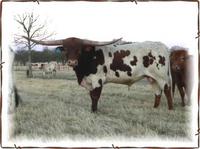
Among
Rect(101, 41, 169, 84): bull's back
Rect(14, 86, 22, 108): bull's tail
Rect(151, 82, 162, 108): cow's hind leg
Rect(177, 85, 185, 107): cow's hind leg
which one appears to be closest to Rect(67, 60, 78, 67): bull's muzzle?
Rect(101, 41, 169, 84): bull's back

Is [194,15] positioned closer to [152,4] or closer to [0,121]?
[152,4]

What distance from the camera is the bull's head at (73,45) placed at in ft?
13.8

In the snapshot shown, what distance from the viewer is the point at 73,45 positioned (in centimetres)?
421

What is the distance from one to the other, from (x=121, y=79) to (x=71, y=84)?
384mm

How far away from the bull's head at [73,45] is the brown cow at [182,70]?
498 mm

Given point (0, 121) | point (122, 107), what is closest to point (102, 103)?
point (122, 107)

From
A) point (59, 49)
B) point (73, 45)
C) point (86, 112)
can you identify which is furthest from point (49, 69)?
point (86, 112)

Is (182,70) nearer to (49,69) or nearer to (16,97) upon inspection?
(49,69)

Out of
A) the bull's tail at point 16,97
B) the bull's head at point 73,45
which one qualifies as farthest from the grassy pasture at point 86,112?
the bull's head at point 73,45

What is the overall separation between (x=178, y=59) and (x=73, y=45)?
0.83 meters

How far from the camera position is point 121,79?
4.32 metres

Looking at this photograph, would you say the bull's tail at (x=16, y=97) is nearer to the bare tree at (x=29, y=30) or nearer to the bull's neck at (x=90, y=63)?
the bare tree at (x=29, y=30)

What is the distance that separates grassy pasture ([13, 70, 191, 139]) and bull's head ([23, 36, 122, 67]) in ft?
0.50

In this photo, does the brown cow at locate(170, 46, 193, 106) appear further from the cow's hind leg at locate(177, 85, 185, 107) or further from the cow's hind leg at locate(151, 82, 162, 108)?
the cow's hind leg at locate(151, 82, 162, 108)
